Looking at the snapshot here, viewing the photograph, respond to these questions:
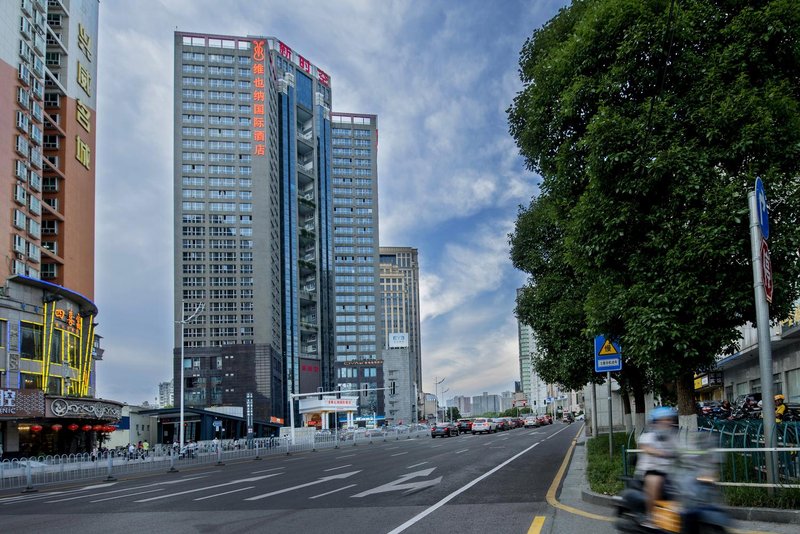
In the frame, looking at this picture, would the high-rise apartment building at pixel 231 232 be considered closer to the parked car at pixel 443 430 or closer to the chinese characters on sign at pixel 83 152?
the chinese characters on sign at pixel 83 152

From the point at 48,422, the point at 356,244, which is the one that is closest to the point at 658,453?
the point at 48,422

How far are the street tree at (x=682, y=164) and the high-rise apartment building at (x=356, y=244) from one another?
156332 millimetres

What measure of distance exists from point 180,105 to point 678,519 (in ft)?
396

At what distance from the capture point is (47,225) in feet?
189

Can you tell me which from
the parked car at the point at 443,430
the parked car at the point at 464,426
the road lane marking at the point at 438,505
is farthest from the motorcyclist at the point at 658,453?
the parked car at the point at 464,426

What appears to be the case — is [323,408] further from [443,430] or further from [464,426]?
[443,430]

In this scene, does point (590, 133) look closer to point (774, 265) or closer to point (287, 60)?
point (774, 265)

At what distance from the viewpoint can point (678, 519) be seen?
6113 millimetres

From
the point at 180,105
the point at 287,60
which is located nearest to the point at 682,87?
the point at 180,105

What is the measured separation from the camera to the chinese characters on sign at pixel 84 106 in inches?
2397

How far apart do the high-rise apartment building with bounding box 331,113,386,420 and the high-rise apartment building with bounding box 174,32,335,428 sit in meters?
43.4

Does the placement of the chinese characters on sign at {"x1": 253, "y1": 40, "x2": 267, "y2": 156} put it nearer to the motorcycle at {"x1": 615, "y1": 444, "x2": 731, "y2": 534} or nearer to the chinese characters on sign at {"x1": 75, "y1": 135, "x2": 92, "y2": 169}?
Answer: the chinese characters on sign at {"x1": 75, "y1": 135, "x2": 92, "y2": 169}

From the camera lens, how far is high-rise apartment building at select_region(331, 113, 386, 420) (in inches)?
6826

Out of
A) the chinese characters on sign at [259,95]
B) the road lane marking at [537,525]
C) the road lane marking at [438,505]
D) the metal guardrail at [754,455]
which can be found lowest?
the road lane marking at [438,505]
